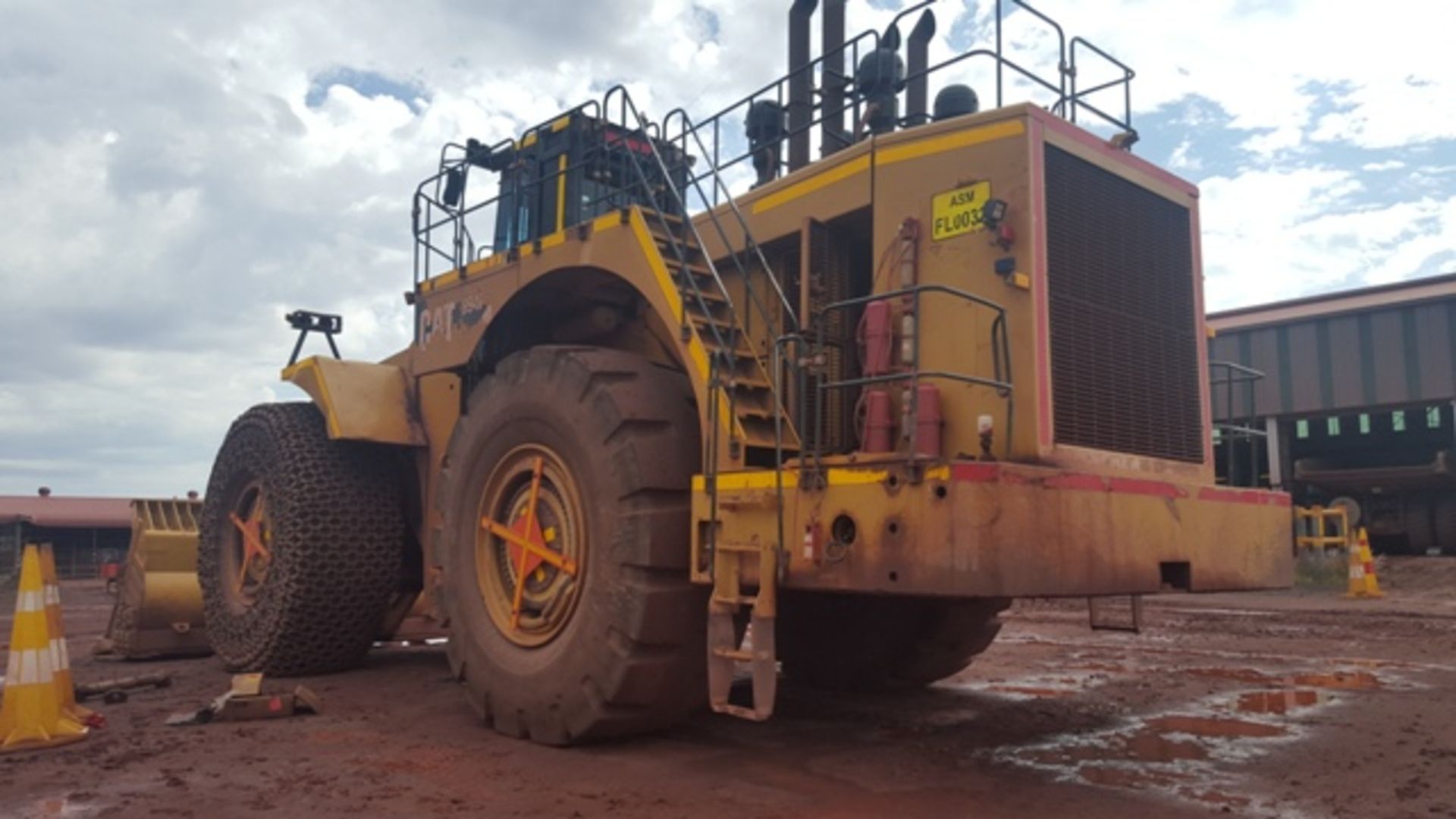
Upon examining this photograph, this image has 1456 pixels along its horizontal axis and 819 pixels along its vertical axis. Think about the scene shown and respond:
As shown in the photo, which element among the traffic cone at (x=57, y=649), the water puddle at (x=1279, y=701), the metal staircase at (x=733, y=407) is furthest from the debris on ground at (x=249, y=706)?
the water puddle at (x=1279, y=701)

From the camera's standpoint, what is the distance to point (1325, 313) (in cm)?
2289

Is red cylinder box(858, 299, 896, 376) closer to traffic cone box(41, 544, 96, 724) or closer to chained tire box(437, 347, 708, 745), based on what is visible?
chained tire box(437, 347, 708, 745)

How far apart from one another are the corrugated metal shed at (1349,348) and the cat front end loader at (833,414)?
1611 centimetres

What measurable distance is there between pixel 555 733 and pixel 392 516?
3218 mm

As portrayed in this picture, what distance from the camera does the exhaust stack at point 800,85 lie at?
716 cm

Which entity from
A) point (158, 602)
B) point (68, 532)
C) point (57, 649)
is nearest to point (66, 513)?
point (68, 532)

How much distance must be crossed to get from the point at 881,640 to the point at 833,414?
90.1 inches

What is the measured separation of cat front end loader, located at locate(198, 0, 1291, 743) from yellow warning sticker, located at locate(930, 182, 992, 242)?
0.01 meters

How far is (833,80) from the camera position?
7.11m

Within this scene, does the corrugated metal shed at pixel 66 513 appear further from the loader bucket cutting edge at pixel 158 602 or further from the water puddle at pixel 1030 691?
the water puddle at pixel 1030 691

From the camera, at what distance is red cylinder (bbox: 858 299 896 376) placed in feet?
16.6

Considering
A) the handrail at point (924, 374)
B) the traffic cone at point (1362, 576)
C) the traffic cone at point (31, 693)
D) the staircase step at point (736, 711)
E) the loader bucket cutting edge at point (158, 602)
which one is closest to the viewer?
the handrail at point (924, 374)

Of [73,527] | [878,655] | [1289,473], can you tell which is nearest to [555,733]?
[878,655]

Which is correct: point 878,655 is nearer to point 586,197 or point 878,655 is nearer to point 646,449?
point 646,449
